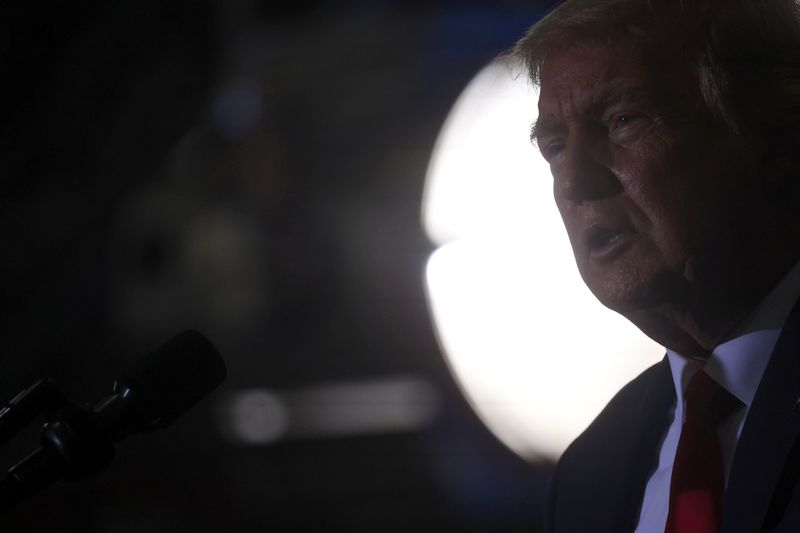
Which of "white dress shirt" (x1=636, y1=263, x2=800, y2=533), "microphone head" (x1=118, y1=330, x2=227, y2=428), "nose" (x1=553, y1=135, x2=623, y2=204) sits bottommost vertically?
"microphone head" (x1=118, y1=330, x2=227, y2=428)

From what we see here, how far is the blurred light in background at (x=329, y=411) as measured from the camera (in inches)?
85.6

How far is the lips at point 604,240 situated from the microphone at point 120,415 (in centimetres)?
42

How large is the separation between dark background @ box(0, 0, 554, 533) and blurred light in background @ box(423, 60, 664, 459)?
0.41 feet

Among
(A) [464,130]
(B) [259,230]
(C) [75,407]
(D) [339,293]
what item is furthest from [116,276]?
(C) [75,407]

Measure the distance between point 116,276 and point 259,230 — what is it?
361 millimetres

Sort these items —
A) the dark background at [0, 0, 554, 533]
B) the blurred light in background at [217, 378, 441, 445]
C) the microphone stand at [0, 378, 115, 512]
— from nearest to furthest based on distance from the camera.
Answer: the microphone stand at [0, 378, 115, 512] < the dark background at [0, 0, 554, 533] < the blurred light in background at [217, 378, 441, 445]

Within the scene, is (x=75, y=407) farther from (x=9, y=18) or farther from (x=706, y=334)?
(x=9, y=18)

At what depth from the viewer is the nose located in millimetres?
1031

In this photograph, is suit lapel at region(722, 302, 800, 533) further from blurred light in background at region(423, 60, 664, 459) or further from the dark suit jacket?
blurred light in background at region(423, 60, 664, 459)

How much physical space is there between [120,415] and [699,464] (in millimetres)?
578

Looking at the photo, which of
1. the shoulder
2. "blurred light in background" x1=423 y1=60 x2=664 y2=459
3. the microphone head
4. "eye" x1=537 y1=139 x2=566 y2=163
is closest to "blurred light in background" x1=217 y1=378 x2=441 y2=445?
"blurred light in background" x1=423 y1=60 x2=664 y2=459

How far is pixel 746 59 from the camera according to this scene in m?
1.03

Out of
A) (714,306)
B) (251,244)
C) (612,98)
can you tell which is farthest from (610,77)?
(251,244)

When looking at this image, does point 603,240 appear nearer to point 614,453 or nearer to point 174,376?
point 614,453
